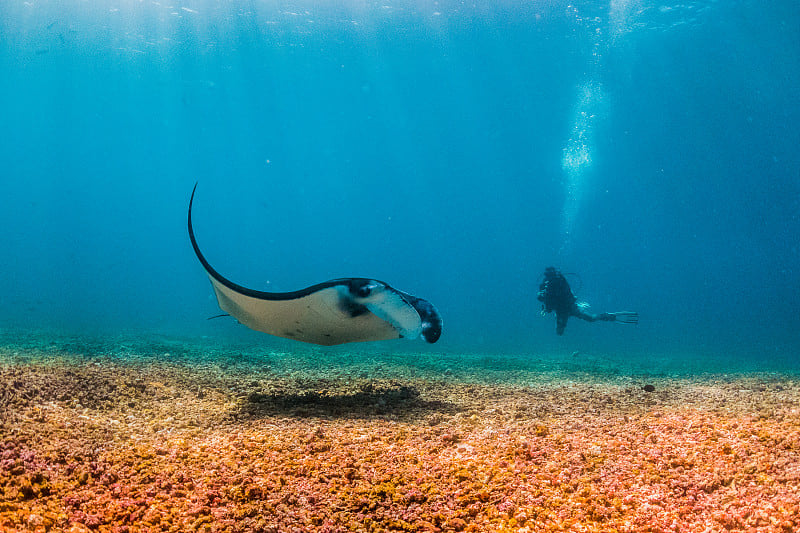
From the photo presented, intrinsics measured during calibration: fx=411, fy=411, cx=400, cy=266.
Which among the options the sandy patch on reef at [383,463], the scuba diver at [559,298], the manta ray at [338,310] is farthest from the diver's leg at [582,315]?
the manta ray at [338,310]

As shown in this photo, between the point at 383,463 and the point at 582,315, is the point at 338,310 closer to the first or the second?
the point at 383,463

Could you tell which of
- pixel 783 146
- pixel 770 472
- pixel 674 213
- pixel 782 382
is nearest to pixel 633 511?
pixel 770 472

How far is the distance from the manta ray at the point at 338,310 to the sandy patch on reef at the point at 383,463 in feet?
1.99

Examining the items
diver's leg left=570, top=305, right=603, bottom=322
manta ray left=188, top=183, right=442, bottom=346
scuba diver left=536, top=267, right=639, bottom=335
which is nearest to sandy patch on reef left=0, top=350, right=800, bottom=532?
manta ray left=188, top=183, right=442, bottom=346

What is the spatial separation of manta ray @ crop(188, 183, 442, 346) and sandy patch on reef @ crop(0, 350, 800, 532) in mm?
607

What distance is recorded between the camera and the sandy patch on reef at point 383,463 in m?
1.63

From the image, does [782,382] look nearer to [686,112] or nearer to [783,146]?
[686,112]

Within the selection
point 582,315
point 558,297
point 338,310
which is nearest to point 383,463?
point 338,310

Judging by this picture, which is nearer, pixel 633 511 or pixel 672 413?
pixel 633 511

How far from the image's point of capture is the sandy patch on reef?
1.63 metres

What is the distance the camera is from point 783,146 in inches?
1790

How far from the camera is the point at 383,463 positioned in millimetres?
2094

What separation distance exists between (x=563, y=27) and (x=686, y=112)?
2000cm

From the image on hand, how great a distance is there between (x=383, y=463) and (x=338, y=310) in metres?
1.11
